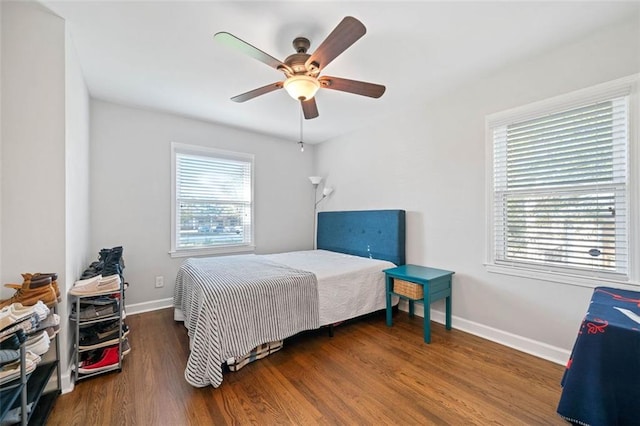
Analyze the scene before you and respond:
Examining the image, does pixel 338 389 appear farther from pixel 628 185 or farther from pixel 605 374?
pixel 628 185

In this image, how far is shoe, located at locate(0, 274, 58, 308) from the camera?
151 cm

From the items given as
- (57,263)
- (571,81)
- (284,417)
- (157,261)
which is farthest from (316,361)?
(571,81)

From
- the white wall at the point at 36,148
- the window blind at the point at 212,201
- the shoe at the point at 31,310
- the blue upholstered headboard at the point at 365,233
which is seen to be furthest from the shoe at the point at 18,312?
the blue upholstered headboard at the point at 365,233

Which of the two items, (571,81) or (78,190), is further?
(78,190)

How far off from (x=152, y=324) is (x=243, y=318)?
60.5 inches

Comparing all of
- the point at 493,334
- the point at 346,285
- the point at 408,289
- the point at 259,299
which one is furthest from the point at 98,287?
the point at 493,334

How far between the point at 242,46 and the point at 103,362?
239 centimetres

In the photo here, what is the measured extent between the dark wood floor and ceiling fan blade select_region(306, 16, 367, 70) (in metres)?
2.17

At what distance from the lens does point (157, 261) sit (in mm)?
3320

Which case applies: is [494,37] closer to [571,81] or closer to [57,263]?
[571,81]


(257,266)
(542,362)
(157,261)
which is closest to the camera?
(542,362)

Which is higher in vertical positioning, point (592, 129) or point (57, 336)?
point (592, 129)

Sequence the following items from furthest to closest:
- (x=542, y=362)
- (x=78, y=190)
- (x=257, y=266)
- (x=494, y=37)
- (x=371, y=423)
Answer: (x=257, y=266) → (x=78, y=190) → (x=542, y=362) → (x=494, y=37) → (x=371, y=423)

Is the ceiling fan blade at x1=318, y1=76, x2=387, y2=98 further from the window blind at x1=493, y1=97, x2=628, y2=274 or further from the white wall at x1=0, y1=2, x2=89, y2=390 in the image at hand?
the white wall at x1=0, y1=2, x2=89, y2=390
